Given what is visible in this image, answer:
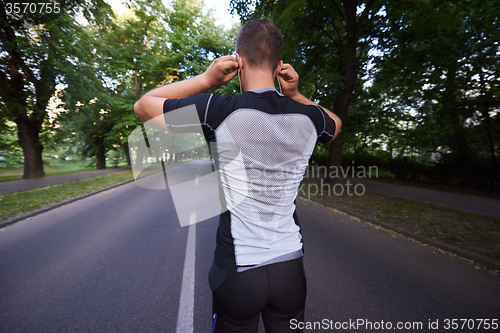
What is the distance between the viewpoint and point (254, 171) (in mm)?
992

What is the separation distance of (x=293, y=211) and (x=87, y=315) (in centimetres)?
281

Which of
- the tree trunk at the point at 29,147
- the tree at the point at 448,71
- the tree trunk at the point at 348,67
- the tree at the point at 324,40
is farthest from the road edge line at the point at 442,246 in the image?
the tree trunk at the point at 29,147

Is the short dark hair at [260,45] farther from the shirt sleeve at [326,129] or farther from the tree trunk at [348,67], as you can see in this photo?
the tree trunk at [348,67]

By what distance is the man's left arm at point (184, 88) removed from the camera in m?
1.05

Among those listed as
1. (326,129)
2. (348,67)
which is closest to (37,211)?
(326,129)

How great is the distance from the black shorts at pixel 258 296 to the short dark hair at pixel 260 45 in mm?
1091

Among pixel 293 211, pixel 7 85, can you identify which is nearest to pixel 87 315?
pixel 293 211

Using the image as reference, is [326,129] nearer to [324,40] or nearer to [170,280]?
[170,280]

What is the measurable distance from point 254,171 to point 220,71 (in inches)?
21.9

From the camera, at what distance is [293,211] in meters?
1.21

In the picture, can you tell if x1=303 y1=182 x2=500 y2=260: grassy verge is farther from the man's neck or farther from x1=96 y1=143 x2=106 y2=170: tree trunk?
x1=96 y1=143 x2=106 y2=170: tree trunk

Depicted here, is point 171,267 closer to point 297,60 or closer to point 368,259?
point 368,259

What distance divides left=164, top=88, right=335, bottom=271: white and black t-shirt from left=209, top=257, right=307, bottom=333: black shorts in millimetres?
49

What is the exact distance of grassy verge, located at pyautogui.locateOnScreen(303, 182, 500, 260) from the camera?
169 inches
